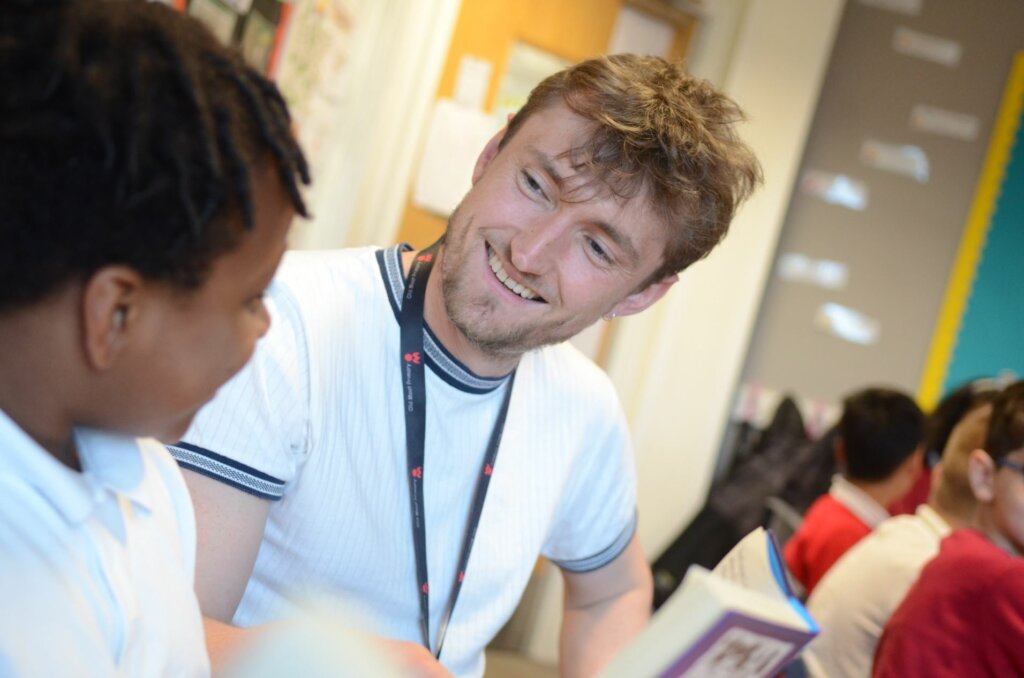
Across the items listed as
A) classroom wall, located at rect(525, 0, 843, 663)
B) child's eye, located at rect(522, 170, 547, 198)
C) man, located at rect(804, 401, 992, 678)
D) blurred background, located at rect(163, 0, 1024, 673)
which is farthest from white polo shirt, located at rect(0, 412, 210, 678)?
classroom wall, located at rect(525, 0, 843, 663)

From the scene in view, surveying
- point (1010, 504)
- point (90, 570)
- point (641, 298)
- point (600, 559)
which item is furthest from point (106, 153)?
point (1010, 504)

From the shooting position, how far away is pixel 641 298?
5.13 ft

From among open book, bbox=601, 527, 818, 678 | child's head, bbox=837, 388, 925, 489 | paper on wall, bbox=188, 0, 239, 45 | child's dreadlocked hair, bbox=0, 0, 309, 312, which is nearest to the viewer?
child's dreadlocked hair, bbox=0, 0, 309, 312

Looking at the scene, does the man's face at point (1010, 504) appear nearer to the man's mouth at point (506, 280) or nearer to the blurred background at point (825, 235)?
the man's mouth at point (506, 280)

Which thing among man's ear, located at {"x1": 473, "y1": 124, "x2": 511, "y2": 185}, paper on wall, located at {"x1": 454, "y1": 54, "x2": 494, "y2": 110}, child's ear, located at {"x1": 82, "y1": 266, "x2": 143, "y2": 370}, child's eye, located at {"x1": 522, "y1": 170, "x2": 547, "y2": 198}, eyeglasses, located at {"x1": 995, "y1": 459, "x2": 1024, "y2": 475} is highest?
paper on wall, located at {"x1": 454, "y1": 54, "x2": 494, "y2": 110}

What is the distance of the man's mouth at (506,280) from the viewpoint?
1.33m

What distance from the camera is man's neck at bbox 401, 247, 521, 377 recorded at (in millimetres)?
1349

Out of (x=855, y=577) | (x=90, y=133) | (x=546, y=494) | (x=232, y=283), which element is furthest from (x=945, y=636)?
(x=90, y=133)

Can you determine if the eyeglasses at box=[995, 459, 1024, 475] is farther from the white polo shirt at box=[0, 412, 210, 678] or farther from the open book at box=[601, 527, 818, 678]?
the white polo shirt at box=[0, 412, 210, 678]

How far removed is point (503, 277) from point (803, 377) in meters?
3.07

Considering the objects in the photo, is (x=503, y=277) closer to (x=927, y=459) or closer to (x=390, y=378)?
(x=390, y=378)

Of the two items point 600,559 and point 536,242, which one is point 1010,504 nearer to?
point 600,559

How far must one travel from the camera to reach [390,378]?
4.33 feet

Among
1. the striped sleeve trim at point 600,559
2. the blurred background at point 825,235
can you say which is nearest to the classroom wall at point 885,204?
the blurred background at point 825,235
